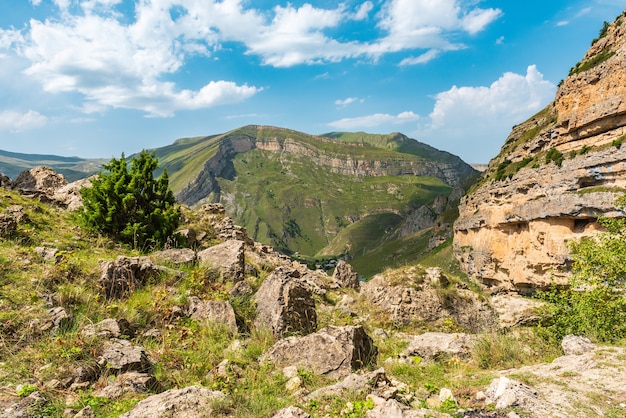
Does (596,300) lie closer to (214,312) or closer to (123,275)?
(214,312)

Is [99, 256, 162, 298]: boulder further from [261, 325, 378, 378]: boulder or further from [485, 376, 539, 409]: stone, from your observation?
[485, 376, 539, 409]: stone

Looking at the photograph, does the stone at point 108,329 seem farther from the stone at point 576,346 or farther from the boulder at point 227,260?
the stone at point 576,346

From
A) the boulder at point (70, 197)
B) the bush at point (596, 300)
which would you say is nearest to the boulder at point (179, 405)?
the bush at point (596, 300)

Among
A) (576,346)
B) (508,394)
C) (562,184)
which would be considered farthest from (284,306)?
(562,184)

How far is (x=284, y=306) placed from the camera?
9547 millimetres

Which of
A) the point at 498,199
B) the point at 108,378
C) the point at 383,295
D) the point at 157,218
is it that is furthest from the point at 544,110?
the point at 108,378

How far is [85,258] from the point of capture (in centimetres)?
1163

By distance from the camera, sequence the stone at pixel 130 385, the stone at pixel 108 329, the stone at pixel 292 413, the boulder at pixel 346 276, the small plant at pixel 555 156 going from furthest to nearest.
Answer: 1. the small plant at pixel 555 156
2. the boulder at pixel 346 276
3. the stone at pixel 108 329
4. the stone at pixel 130 385
5. the stone at pixel 292 413

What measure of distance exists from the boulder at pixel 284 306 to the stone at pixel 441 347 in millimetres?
3038

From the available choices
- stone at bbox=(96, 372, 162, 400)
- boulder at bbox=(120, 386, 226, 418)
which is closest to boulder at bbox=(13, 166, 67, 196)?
stone at bbox=(96, 372, 162, 400)

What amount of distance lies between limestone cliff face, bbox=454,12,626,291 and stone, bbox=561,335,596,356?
35.0 metres

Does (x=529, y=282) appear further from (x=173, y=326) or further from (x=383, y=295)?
(x=173, y=326)

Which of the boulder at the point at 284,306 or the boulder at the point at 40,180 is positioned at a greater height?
the boulder at the point at 40,180

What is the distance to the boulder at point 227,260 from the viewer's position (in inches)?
490
